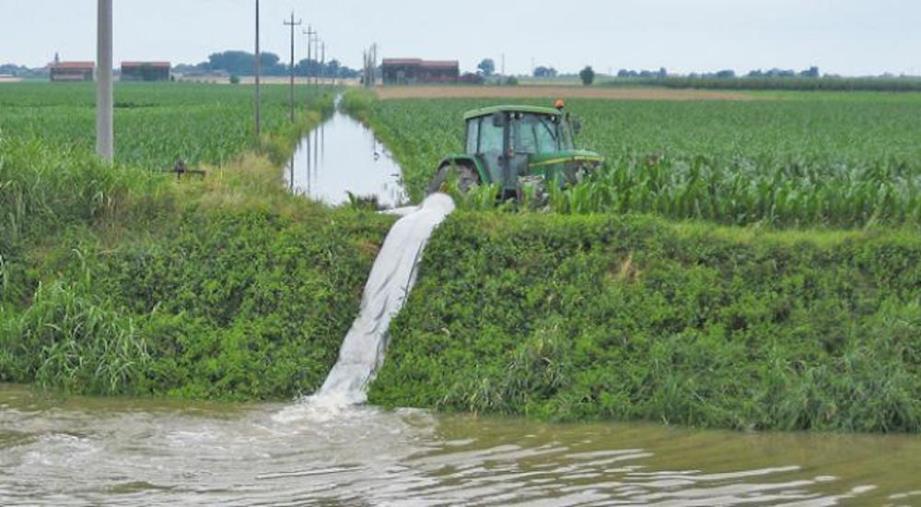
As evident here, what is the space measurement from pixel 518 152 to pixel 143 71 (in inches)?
6390

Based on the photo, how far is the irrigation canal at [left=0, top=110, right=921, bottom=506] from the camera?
31.3ft

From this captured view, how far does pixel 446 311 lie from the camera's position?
1381 cm

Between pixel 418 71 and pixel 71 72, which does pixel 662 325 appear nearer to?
pixel 418 71

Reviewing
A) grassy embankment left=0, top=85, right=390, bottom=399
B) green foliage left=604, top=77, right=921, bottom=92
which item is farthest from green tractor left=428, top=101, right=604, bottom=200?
green foliage left=604, top=77, right=921, bottom=92

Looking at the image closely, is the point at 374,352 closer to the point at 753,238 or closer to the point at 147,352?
the point at 147,352

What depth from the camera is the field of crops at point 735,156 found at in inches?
656

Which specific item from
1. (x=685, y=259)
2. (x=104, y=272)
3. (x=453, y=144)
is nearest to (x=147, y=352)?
(x=104, y=272)

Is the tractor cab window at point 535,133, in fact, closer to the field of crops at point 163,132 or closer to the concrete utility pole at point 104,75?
the concrete utility pole at point 104,75

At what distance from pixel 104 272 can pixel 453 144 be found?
2437cm

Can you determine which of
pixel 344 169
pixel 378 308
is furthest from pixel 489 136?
pixel 344 169

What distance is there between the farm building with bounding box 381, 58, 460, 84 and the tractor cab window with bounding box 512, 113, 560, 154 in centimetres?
13890

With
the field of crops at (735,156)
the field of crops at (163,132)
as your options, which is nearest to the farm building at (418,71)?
the field of crops at (735,156)

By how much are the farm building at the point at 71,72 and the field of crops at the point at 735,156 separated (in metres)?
98.7

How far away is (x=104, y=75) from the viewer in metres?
18.6
